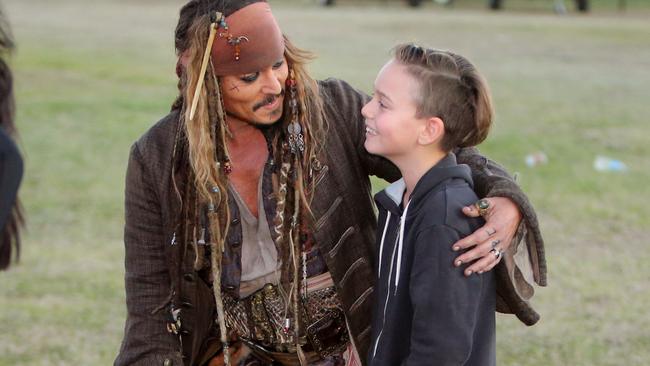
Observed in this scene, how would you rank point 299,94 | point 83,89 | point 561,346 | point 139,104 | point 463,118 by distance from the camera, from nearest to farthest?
point 463,118, point 299,94, point 561,346, point 139,104, point 83,89

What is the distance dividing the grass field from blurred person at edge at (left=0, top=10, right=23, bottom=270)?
1.66 meters

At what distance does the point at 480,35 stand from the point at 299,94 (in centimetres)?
1926

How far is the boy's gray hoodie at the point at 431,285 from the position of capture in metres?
2.44

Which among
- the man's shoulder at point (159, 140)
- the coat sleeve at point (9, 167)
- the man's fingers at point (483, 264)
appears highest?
the coat sleeve at point (9, 167)

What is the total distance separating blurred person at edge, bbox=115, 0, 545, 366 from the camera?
9.61 ft

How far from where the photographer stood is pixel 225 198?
3.00 metres

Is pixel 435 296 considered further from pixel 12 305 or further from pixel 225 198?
pixel 12 305

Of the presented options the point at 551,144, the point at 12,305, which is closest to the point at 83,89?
the point at 551,144

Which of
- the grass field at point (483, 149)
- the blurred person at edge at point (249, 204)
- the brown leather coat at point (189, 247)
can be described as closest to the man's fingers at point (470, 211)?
the blurred person at edge at point (249, 204)

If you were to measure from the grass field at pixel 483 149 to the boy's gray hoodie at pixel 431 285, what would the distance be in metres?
2.43

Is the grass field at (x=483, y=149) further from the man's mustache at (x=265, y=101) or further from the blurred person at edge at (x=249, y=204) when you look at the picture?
the man's mustache at (x=265, y=101)

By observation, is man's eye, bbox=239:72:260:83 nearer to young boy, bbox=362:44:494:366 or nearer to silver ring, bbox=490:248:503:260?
young boy, bbox=362:44:494:366

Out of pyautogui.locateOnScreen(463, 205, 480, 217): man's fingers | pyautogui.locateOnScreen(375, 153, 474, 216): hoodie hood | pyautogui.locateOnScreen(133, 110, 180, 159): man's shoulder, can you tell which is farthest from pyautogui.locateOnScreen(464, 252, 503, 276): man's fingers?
pyautogui.locateOnScreen(133, 110, 180, 159): man's shoulder

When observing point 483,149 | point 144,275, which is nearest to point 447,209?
point 144,275
